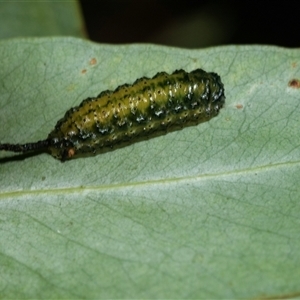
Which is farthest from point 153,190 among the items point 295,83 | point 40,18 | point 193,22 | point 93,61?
point 193,22

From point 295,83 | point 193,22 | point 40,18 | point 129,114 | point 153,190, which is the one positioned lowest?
point 153,190

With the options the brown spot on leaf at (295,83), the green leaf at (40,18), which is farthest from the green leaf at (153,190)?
the green leaf at (40,18)

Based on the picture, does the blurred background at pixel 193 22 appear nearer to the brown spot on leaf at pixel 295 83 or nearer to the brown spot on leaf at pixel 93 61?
the brown spot on leaf at pixel 295 83

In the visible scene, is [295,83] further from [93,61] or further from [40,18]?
[40,18]

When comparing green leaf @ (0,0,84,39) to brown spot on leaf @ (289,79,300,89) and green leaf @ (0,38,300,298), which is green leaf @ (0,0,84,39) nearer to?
green leaf @ (0,38,300,298)

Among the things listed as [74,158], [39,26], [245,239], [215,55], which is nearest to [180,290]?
[245,239]

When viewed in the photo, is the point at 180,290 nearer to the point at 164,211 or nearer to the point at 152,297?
the point at 152,297

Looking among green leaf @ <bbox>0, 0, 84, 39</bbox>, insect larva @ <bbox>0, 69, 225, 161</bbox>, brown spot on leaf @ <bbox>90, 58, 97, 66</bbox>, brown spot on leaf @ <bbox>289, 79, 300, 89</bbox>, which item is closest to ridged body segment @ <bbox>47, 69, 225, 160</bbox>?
insect larva @ <bbox>0, 69, 225, 161</bbox>
